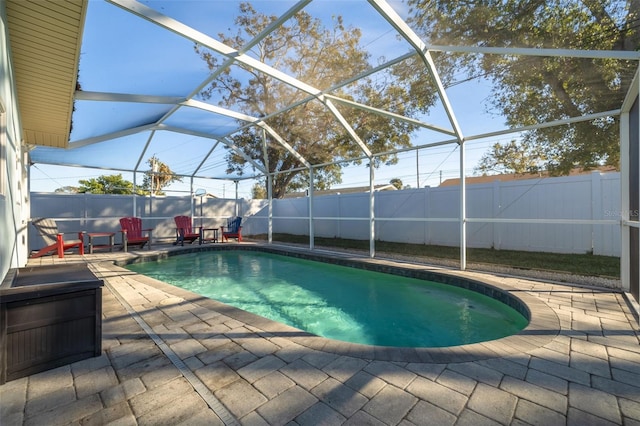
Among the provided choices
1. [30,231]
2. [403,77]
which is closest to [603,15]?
[403,77]

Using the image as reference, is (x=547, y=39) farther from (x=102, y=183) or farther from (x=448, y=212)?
(x=102, y=183)

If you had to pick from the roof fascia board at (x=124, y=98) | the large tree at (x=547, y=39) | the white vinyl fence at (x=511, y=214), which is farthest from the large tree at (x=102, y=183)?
the large tree at (x=547, y=39)

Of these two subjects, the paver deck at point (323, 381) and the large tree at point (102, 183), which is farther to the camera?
the large tree at point (102, 183)

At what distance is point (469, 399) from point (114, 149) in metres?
9.86

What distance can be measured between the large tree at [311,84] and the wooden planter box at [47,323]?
12.3ft

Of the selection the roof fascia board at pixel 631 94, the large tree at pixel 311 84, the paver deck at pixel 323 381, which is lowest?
the paver deck at pixel 323 381

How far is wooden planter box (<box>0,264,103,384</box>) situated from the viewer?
1.73 meters

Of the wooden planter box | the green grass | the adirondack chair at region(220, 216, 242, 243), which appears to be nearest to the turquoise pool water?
the green grass

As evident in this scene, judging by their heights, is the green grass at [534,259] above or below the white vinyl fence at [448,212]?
below

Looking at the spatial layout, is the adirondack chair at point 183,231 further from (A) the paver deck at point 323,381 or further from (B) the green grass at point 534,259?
(A) the paver deck at point 323,381

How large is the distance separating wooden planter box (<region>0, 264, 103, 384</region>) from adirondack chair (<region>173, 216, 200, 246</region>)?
737 centimetres

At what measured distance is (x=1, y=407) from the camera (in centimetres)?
152

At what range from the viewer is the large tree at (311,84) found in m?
4.41

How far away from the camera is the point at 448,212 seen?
838 centimetres
